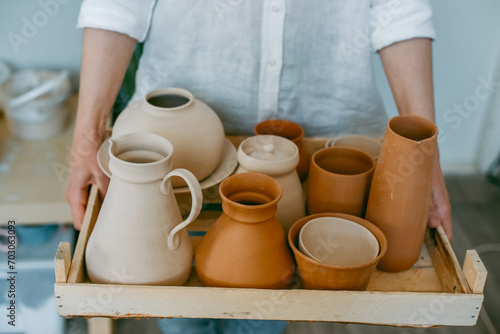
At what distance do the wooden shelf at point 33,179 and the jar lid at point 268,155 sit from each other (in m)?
0.77

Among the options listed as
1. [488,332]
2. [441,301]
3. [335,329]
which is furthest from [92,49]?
[488,332]

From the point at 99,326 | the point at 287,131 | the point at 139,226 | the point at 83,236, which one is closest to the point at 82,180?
the point at 83,236

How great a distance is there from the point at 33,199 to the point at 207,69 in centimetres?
68

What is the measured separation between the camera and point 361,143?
89cm

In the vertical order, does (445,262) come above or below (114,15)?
below

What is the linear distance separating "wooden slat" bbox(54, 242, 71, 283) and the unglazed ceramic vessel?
48 cm

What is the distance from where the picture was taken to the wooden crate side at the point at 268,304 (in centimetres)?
61

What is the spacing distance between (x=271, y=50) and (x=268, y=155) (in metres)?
0.36

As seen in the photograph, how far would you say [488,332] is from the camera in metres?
1.54

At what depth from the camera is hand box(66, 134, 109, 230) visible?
80 centimetres

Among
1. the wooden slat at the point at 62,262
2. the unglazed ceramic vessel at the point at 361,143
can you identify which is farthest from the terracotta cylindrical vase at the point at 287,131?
the wooden slat at the point at 62,262

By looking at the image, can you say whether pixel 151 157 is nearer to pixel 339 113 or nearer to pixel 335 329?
pixel 339 113

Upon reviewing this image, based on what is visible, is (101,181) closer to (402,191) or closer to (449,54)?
(402,191)

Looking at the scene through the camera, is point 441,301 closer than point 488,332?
Yes
